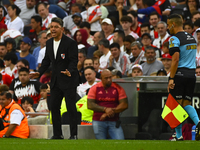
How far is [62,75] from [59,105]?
55 cm

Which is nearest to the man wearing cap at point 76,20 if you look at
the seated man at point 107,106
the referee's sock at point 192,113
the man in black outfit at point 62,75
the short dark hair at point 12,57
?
the short dark hair at point 12,57

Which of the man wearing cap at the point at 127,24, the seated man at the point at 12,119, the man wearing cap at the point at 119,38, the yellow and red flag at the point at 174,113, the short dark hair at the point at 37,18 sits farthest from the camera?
the short dark hair at the point at 37,18

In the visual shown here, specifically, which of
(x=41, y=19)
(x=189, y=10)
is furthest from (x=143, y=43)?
(x=41, y=19)

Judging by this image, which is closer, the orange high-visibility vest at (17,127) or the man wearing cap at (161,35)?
the orange high-visibility vest at (17,127)

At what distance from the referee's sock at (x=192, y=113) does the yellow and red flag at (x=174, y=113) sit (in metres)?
0.07

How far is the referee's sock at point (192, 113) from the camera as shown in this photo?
7461mm

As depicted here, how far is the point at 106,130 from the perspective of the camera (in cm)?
996

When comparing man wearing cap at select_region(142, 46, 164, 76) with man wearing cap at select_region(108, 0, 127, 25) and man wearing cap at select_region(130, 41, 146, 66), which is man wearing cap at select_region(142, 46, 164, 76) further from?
man wearing cap at select_region(108, 0, 127, 25)

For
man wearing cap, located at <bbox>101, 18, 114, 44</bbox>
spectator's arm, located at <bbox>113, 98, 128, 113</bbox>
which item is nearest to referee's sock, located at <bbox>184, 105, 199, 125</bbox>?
spectator's arm, located at <bbox>113, 98, 128, 113</bbox>

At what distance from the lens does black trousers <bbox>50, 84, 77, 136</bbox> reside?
7.86 meters

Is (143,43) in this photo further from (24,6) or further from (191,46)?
(24,6)

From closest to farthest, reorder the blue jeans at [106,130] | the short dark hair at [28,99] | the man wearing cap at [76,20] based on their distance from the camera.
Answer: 1. the blue jeans at [106,130]
2. the short dark hair at [28,99]
3. the man wearing cap at [76,20]

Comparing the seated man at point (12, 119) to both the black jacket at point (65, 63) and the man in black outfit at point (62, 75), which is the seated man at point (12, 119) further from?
the black jacket at point (65, 63)

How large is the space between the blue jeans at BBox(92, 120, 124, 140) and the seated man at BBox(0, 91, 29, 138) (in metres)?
1.48
